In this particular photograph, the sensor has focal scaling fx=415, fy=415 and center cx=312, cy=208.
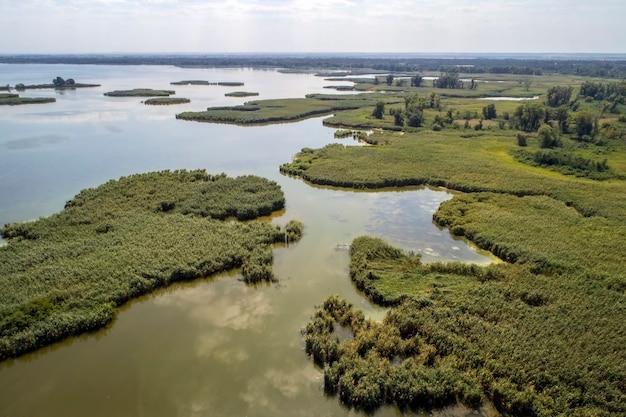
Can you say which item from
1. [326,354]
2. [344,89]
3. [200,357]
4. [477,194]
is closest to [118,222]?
[200,357]

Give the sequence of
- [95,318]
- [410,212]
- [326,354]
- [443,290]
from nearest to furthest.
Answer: [326,354], [95,318], [443,290], [410,212]

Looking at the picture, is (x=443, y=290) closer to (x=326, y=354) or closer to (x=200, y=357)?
(x=326, y=354)

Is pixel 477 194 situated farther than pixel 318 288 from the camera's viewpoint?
Yes

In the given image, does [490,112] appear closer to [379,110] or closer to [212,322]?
[379,110]

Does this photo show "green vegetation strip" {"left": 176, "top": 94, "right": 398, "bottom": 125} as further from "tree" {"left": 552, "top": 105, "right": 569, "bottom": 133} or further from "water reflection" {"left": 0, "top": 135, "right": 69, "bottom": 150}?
"tree" {"left": 552, "top": 105, "right": 569, "bottom": 133}

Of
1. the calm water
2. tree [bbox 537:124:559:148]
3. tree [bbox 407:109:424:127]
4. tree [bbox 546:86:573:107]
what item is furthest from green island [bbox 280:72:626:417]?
tree [bbox 546:86:573:107]

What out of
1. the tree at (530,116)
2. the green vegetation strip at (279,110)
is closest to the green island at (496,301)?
the tree at (530,116)

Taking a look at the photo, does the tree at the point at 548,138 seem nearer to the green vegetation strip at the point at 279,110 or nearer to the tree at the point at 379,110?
the tree at the point at 379,110

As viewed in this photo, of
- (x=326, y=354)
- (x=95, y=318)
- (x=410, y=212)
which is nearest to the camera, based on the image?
(x=326, y=354)
